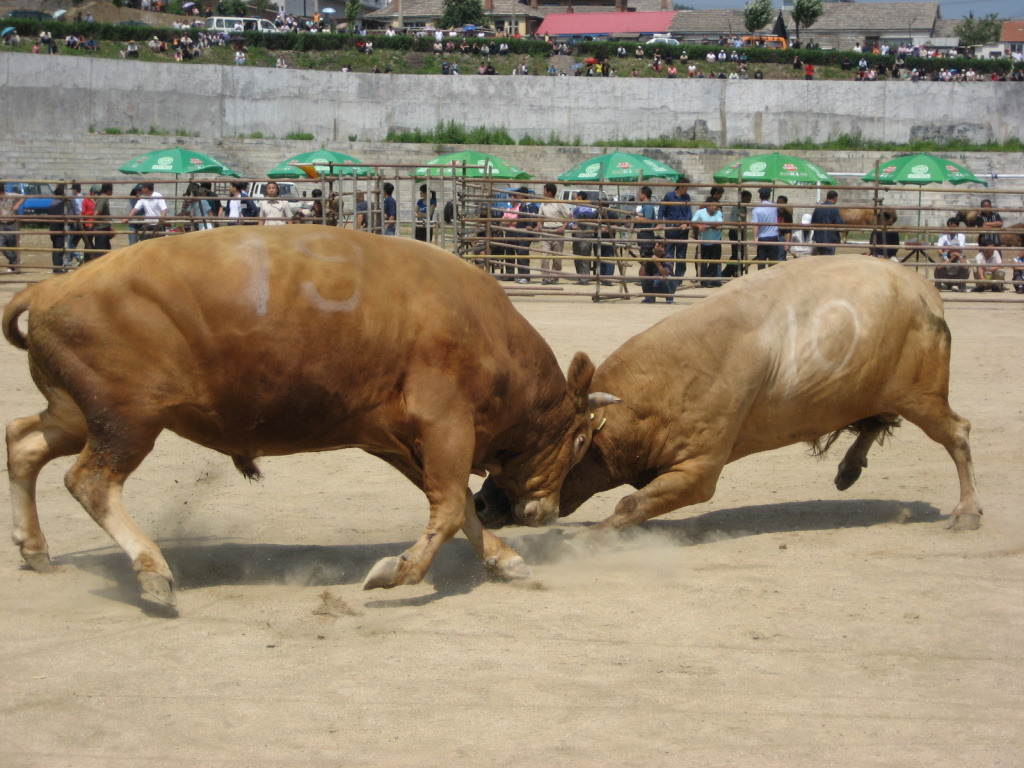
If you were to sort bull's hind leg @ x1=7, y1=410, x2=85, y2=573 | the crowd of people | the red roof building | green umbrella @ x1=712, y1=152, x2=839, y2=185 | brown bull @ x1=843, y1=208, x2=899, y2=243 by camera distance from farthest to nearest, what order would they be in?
1. the red roof building
2. green umbrella @ x1=712, y1=152, x2=839, y2=185
3. brown bull @ x1=843, y1=208, x2=899, y2=243
4. the crowd of people
5. bull's hind leg @ x1=7, y1=410, x2=85, y2=573

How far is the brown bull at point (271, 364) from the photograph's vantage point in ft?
14.2

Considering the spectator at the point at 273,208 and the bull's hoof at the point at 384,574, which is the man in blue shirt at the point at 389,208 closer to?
the spectator at the point at 273,208

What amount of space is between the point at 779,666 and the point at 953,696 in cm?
55

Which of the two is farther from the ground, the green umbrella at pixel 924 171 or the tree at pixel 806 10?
the tree at pixel 806 10

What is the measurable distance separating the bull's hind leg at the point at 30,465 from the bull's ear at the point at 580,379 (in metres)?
2.14

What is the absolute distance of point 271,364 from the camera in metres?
4.40

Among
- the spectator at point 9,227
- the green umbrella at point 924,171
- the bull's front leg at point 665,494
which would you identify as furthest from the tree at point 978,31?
the bull's front leg at point 665,494

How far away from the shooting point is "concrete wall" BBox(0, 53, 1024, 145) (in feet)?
131

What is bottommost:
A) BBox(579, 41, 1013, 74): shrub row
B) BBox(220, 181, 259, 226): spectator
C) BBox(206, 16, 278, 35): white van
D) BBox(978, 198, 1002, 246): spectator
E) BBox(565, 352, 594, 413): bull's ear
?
BBox(565, 352, 594, 413): bull's ear

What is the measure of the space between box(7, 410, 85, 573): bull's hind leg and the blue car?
1275 cm

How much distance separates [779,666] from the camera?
390cm

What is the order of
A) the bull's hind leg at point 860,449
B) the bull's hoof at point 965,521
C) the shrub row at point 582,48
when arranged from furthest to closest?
the shrub row at point 582,48 → the bull's hind leg at point 860,449 → the bull's hoof at point 965,521


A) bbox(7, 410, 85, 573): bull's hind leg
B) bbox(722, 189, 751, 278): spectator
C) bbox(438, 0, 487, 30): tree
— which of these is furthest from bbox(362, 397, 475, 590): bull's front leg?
bbox(438, 0, 487, 30): tree

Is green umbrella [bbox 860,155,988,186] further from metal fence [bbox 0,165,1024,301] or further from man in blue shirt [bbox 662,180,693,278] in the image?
man in blue shirt [bbox 662,180,693,278]
